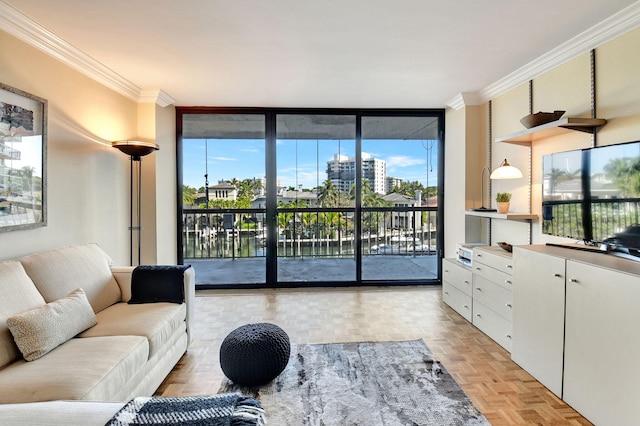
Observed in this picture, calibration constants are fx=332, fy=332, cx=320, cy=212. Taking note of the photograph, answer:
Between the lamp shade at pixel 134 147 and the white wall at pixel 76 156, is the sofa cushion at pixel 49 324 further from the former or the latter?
the lamp shade at pixel 134 147

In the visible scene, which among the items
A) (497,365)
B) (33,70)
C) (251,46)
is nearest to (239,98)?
(251,46)

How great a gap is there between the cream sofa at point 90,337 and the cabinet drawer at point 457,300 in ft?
8.51

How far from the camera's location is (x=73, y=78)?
9.44 ft

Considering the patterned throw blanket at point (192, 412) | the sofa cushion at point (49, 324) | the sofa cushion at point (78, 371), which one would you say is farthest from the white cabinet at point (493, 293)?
the sofa cushion at point (49, 324)

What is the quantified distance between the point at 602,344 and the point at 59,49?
413 cm

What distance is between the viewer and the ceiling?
6.87ft

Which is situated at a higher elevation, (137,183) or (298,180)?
(298,180)

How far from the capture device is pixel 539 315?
2199 millimetres

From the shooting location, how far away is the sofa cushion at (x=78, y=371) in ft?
4.67

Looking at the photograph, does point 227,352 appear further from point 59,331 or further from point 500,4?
point 500,4

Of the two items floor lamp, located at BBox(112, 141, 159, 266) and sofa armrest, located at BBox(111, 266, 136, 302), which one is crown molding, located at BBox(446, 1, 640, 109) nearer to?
floor lamp, located at BBox(112, 141, 159, 266)

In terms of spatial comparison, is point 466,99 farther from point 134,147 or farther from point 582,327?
point 134,147

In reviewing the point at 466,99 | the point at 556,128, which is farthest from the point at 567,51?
the point at 466,99

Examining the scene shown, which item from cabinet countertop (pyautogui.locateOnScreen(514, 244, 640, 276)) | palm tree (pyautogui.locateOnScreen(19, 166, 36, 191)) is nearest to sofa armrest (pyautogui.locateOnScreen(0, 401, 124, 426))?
palm tree (pyautogui.locateOnScreen(19, 166, 36, 191))
